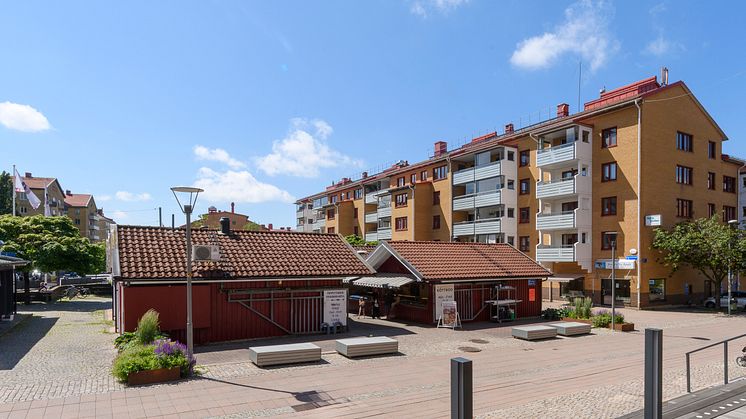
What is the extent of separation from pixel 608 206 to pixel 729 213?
1443 centimetres

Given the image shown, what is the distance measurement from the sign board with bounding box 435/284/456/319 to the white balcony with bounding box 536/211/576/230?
56.9ft

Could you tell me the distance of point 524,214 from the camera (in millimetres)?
43375

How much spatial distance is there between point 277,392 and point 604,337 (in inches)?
606

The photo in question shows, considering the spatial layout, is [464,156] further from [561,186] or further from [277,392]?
[277,392]

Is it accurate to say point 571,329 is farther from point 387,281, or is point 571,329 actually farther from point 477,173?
point 477,173

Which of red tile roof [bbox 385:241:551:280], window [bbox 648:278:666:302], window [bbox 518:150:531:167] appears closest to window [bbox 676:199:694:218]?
window [bbox 648:278:666:302]

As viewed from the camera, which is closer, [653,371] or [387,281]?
[653,371]

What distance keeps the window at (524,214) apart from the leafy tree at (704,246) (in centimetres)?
1116

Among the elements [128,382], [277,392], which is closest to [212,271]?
[128,382]

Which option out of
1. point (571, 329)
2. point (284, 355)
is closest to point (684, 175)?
point (571, 329)

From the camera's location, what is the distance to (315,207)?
78500 millimetres

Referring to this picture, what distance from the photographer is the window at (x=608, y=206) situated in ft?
116

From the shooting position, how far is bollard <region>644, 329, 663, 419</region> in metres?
7.35

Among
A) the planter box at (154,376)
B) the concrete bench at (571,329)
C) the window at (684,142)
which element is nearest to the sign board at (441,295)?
the concrete bench at (571,329)
